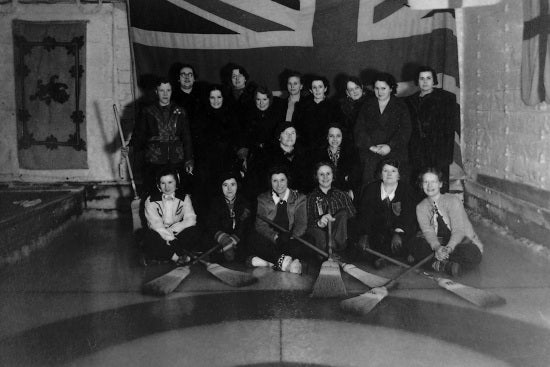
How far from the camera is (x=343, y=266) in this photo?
3709 millimetres

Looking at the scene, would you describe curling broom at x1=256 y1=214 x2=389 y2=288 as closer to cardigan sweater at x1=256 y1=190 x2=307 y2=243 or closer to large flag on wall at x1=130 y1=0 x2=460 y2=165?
cardigan sweater at x1=256 y1=190 x2=307 y2=243

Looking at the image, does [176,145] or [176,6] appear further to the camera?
[176,6]

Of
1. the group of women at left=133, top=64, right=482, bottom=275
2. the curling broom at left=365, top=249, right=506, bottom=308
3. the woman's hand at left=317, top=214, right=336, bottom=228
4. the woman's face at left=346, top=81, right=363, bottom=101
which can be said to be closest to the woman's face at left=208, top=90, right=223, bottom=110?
the group of women at left=133, top=64, right=482, bottom=275

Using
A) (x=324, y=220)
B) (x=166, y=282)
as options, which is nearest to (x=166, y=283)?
(x=166, y=282)

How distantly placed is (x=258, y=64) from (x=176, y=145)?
153cm

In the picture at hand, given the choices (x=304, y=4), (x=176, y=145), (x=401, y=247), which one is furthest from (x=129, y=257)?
(x=304, y=4)

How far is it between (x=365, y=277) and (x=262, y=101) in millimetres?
1862

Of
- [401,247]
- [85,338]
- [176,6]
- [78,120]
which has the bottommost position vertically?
[85,338]

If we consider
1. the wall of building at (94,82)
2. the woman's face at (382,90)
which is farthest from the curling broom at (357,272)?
the wall of building at (94,82)

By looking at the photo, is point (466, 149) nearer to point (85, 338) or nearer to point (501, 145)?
point (501, 145)

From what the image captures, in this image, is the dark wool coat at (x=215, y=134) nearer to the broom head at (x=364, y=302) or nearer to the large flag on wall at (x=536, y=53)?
the broom head at (x=364, y=302)

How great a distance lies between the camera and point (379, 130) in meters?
4.42

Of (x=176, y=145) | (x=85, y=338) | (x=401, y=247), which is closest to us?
(x=85, y=338)

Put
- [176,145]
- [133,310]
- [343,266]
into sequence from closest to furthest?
[133,310] → [343,266] → [176,145]
